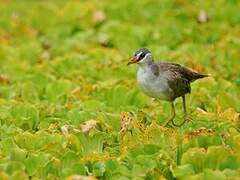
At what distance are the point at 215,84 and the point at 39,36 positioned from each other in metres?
3.97

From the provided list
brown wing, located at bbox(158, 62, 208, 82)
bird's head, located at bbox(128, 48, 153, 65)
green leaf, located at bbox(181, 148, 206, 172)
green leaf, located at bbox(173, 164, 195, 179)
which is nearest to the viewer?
green leaf, located at bbox(173, 164, 195, 179)

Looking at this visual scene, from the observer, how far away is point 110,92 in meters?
7.76

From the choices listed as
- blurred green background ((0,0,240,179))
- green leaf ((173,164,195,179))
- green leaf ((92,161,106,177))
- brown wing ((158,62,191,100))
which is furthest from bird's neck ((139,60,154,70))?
green leaf ((173,164,195,179))

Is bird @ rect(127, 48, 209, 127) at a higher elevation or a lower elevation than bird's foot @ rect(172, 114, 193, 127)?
higher

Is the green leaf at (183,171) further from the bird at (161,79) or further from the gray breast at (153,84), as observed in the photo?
the gray breast at (153,84)

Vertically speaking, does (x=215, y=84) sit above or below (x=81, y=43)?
below

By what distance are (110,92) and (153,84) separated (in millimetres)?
1135

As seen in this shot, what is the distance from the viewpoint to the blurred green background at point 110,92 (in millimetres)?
5594

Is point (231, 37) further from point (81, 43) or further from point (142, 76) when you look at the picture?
point (142, 76)

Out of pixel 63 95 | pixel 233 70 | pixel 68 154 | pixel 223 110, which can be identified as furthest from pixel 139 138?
pixel 233 70

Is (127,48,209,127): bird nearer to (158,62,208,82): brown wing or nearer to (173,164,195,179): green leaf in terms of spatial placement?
(158,62,208,82): brown wing

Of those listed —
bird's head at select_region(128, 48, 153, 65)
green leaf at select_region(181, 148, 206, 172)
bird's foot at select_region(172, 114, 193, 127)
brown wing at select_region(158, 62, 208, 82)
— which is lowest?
green leaf at select_region(181, 148, 206, 172)

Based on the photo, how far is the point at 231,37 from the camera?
9.96m

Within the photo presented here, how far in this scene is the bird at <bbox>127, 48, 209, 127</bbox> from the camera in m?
6.68
